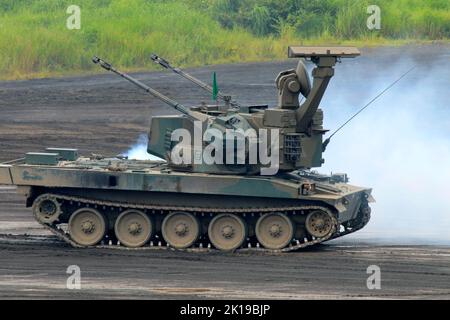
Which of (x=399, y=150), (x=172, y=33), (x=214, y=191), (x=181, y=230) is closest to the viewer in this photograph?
(x=214, y=191)

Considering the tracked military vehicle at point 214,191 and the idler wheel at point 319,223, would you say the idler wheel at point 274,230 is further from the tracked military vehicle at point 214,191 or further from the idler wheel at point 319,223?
the idler wheel at point 319,223

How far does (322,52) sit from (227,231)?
148 inches

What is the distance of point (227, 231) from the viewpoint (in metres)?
27.5

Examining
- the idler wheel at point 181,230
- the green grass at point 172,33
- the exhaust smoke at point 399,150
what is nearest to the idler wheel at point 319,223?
the idler wheel at point 181,230

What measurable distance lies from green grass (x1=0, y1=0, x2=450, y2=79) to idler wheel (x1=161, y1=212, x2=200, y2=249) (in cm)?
1834

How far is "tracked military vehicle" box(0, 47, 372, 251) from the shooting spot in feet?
89.4

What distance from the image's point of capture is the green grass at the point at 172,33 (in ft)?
151

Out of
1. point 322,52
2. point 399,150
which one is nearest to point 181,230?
point 322,52

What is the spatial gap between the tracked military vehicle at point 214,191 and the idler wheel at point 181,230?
2 cm

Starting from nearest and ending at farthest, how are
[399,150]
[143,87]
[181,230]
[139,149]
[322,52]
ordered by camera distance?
[322,52], [181,230], [143,87], [399,150], [139,149]

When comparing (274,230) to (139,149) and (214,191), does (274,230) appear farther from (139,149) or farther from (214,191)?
(139,149)

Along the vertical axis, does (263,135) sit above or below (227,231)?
above

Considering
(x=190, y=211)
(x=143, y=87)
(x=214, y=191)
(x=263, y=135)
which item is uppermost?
(x=143, y=87)

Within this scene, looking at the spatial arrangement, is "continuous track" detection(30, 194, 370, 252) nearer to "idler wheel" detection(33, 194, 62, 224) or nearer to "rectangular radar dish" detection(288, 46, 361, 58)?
"idler wheel" detection(33, 194, 62, 224)
